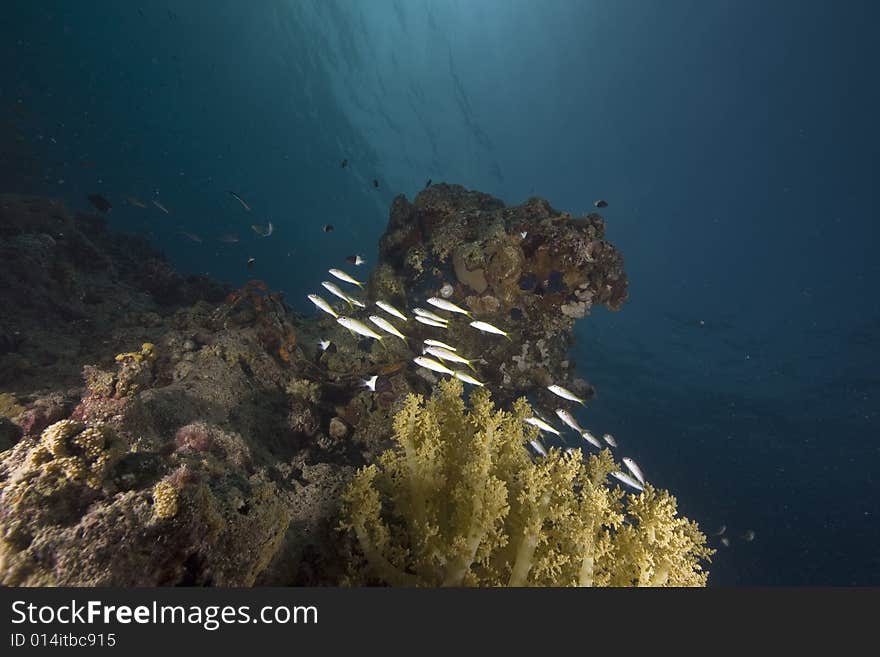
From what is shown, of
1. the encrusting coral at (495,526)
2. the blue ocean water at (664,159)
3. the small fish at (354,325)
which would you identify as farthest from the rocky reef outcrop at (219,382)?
the blue ocean water at (664,159)

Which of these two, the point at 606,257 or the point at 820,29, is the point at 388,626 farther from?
the point at 820,29

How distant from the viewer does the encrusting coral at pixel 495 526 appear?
10.5 ft

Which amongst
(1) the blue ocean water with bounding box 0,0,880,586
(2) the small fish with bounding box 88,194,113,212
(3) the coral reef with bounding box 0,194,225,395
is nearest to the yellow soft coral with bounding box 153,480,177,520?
(3) the coral reef with bounding box 0,194,225,395

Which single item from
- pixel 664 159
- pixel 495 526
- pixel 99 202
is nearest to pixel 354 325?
pixel 495 526

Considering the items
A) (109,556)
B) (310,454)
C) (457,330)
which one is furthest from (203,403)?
(457,330)

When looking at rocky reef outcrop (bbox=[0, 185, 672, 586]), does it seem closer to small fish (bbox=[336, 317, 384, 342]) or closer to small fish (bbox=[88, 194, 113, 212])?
small fish (bbox=[88, 194, 113, 212])

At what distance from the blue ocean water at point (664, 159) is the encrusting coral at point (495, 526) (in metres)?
19.1

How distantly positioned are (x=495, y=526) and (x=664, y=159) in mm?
37876

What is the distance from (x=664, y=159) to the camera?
32.4m

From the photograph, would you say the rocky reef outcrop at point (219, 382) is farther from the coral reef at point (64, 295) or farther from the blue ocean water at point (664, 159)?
the blue ocean water at point (664, 159)

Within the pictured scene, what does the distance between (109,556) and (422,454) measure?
2453 mm

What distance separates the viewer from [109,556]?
178 centimetres

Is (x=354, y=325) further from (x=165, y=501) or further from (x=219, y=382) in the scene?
(x=165, y=501)

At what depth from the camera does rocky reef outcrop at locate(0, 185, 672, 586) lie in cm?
199
